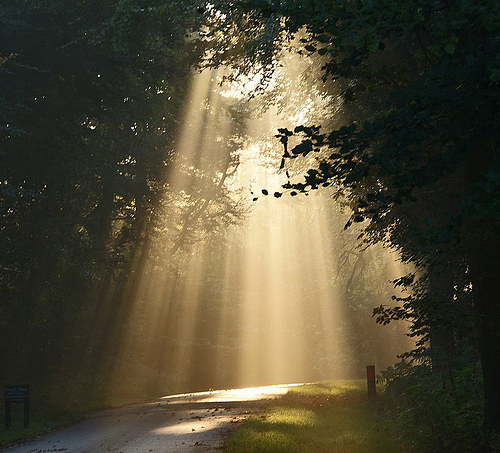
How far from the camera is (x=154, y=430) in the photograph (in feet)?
50.4

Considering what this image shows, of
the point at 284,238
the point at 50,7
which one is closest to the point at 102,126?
the point at 50,7

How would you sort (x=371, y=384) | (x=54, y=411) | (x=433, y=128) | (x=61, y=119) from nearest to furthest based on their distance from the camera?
(x=433, y=128), (x=371, y=384), (x=54, y=411), (x=61, y=119)

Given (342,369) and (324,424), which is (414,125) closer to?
(324,424)

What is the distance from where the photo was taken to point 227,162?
40.8 m

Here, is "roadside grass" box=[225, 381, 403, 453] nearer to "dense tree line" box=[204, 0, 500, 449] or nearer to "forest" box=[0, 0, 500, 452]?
"forest" box=[0, 0, 500, 452]

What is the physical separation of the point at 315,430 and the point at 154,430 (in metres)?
3.92

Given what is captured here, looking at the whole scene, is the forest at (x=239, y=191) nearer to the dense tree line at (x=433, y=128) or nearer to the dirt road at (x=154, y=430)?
the dense tree line at (x=433, y=128)

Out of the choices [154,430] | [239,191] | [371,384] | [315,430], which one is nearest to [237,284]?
[239,191]

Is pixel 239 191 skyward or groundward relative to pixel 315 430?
skyward

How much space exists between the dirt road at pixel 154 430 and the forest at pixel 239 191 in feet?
13.6

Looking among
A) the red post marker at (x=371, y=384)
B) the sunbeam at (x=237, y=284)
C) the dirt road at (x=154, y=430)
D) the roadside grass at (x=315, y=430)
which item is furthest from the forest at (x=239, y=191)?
the dirt road at (x=154, y=430)

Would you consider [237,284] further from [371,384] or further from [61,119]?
[371,384]

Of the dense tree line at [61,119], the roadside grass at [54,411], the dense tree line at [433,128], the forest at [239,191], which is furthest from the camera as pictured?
the dense tree line at [61,119]

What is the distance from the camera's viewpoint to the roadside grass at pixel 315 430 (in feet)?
36.7
